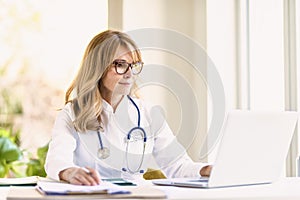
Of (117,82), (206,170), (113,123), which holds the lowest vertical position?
(206,170)

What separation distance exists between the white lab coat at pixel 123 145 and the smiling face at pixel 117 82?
0.04 metres

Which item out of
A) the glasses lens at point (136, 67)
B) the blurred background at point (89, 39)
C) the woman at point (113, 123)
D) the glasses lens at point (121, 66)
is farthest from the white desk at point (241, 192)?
the blurred background at point (89, 39)

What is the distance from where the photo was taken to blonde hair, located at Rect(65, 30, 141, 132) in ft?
5.97

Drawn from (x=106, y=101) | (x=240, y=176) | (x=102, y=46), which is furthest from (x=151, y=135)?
(x=240, y=176)

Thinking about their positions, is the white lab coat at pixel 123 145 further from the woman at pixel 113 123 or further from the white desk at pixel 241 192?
the white desk at pixel 241 192

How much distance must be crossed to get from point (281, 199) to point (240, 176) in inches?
8.7

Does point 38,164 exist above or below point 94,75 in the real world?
below

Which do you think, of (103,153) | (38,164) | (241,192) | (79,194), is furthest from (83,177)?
(38,164)

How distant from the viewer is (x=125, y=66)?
5.84 ft

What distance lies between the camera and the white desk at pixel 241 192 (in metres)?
1.16

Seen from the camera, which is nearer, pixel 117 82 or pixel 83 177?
pixel 83 177

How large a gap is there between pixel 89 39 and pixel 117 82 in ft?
6.01

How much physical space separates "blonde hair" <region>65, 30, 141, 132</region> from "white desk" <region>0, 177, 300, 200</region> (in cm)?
50

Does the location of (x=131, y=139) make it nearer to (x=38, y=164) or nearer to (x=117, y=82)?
(x=117, y=82)
